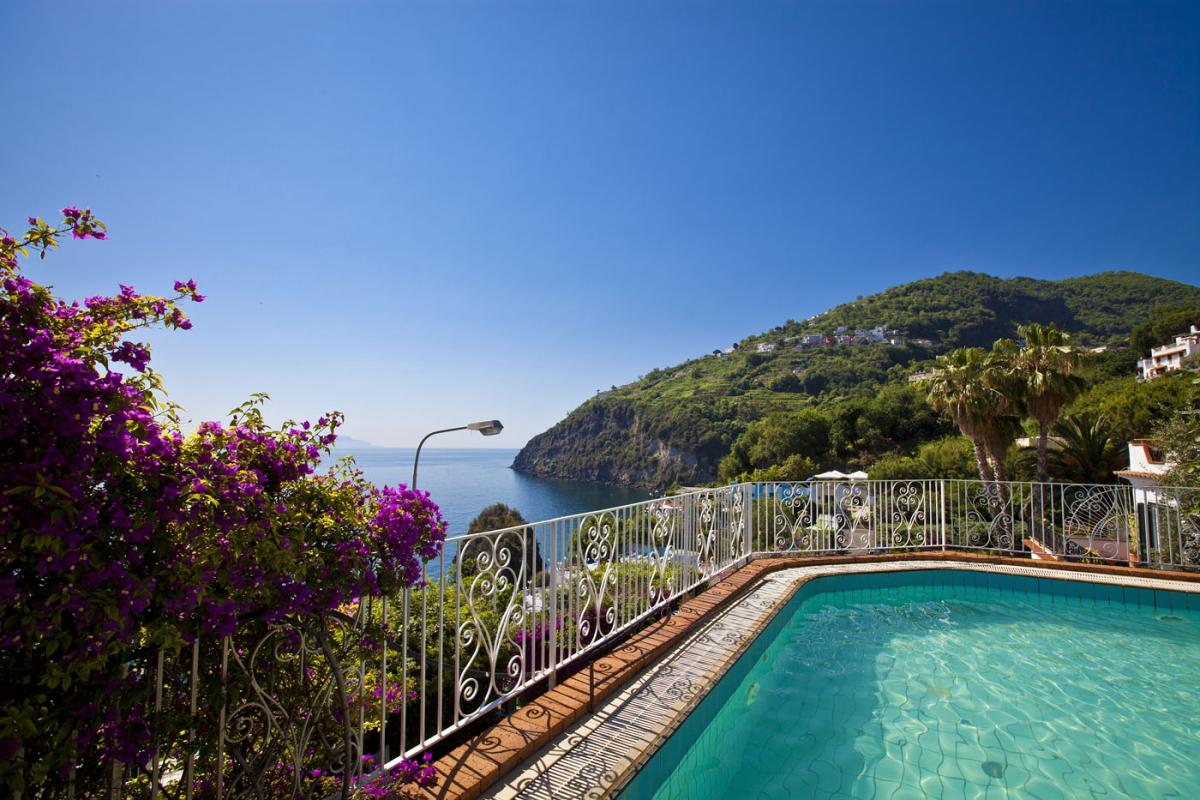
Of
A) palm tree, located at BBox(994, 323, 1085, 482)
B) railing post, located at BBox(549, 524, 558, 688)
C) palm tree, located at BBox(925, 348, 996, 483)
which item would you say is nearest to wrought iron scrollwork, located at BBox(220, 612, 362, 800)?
railing post, located at BBox(549, 524, 558, 688)

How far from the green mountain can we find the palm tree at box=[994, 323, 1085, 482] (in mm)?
34170

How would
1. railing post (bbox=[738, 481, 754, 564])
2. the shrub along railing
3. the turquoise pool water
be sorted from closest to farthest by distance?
1. the shrub along railing
2. the turquoise pool water
3. railing post (bbox=[738, 481, 754, 564])

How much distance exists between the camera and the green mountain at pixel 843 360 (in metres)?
63.2

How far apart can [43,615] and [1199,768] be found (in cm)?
506

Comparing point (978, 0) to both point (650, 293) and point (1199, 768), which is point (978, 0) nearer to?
point (1199, 768)

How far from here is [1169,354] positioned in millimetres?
42562

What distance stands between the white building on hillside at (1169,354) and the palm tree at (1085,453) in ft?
99.6

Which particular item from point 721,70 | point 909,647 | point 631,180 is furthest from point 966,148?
point 909,647

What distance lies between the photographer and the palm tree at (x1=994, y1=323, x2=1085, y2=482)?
12508 mm

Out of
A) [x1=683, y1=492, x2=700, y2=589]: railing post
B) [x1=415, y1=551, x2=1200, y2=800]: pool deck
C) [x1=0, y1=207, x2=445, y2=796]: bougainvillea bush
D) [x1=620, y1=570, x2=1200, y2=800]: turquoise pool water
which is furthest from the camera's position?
[x1=683, y1=492, x2=700, y2=589]: railing post

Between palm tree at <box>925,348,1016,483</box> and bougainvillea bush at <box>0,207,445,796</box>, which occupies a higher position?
palm tree at <box>925,348,1016,483</box>

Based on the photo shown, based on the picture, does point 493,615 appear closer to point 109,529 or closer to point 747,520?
point 109,529

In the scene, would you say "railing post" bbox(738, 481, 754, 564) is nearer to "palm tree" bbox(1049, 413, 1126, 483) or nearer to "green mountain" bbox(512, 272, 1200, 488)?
"palm tree" bbox(1049, 413, 1126, 483)

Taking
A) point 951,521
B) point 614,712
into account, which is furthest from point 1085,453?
point 614,712
